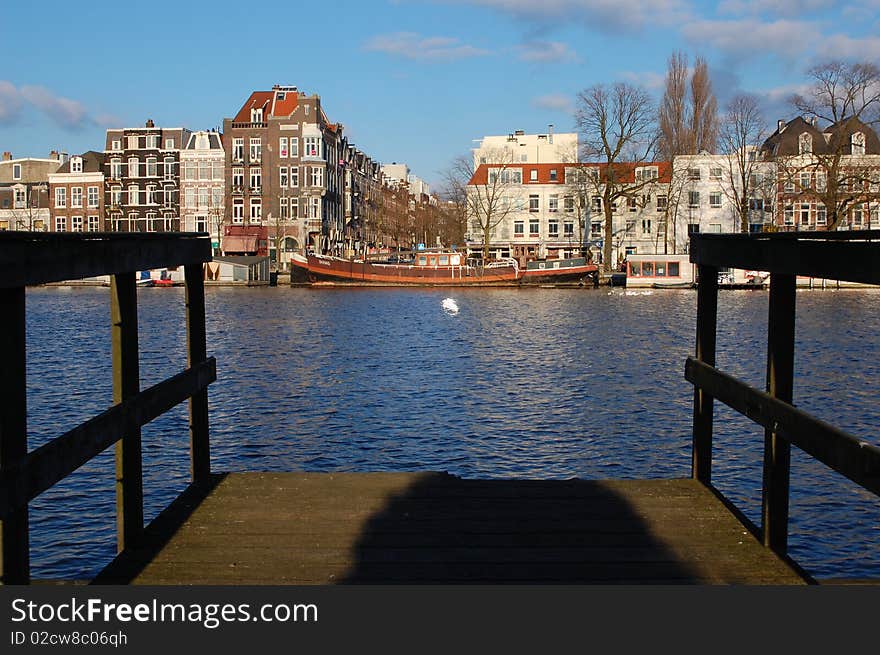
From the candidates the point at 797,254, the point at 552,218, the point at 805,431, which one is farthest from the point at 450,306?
the point at 805,431

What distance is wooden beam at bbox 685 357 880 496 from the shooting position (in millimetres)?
4562

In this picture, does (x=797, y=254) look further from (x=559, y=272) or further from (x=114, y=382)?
(x=559, y=272)

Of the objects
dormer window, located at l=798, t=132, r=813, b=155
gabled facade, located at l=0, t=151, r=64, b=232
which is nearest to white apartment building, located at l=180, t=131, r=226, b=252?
gabled facade, located at l=0, t=151, r=64, b=232

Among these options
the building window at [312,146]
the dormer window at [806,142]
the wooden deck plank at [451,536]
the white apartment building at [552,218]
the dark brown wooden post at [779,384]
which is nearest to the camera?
the wooden deck plank at [451,536]

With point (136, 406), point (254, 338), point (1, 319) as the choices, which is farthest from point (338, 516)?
point (254, 338)

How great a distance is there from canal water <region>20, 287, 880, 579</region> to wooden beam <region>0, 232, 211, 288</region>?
16.7 feet

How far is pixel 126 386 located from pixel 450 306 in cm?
5348

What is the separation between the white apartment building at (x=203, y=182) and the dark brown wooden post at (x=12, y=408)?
9168 cm

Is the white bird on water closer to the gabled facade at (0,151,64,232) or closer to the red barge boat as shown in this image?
the red barge boat

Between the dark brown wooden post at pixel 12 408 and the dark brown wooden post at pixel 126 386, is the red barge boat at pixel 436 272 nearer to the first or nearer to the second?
the dark brown wooden post at pixel 126 386

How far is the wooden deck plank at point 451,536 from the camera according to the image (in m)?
5.55

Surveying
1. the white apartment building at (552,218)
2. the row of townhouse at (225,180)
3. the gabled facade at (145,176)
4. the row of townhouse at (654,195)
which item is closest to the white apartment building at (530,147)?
the row of townhouse at (654,195)

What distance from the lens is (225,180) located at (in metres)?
94.2

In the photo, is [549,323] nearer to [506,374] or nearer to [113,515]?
[506,374]
